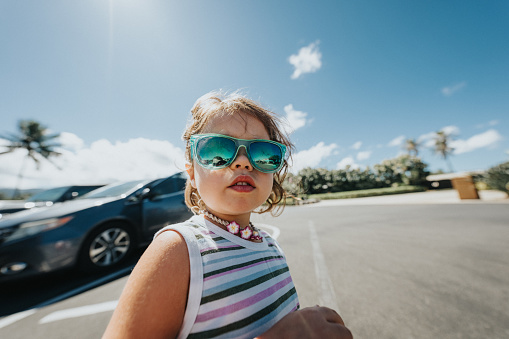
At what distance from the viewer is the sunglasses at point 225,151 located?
1.05 meters

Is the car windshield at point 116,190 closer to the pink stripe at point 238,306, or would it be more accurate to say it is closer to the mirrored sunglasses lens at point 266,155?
the mirrored sunglasses lens at point 266,155

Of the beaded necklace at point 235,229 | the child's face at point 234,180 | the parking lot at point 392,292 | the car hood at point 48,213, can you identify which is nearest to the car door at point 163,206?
the car hood at point 48,213

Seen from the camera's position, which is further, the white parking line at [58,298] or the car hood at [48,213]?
the car hood at [48,213]

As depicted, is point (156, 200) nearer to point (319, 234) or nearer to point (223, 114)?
point (223, 114)

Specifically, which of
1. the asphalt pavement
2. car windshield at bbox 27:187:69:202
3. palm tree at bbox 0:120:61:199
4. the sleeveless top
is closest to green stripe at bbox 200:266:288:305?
the sleeveless top

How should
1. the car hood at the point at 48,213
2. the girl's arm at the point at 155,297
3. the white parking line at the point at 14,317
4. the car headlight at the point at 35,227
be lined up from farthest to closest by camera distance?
1. the car hood at the point at 48,213
2. the car headlight at the point at 35,227
3. the white parking line at the point at 14,317
4. the girl's arm at the point at 155,297

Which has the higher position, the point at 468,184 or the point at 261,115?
the point at 261,115

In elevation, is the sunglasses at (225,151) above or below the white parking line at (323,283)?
above

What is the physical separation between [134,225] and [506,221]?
940 centimetres

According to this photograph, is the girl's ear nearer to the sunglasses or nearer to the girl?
the girl

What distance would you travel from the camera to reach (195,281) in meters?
0.69

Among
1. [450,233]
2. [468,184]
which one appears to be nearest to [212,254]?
[450,233]

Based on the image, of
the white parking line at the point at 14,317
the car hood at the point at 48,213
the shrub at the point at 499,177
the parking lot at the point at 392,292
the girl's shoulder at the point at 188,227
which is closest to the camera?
the girl's shoulder at the point at 188,227

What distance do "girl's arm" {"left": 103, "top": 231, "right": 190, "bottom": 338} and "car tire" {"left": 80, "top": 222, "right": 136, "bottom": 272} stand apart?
3.38 meters
